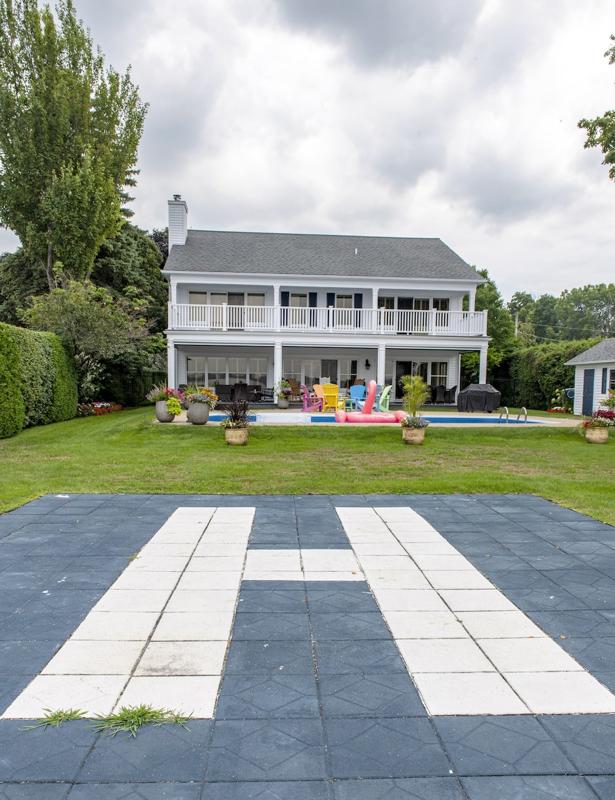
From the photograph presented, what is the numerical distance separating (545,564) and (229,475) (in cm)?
507

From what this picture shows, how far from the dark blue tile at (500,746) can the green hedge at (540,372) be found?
2171 cm

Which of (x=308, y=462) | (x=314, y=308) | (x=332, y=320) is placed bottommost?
(x=308, y=462)

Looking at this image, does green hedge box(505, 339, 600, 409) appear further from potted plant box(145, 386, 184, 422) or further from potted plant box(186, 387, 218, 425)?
potted plant box(145, 386, 184, 422)

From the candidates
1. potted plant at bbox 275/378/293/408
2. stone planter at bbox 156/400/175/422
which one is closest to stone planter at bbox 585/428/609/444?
potted plant at bbox 275/378/293/408

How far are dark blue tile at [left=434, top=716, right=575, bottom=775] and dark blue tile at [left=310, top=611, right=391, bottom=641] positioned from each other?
83 centimetres

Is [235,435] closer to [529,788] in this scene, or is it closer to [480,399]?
[480,399]

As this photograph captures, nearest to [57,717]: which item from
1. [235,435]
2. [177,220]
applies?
[235,435]

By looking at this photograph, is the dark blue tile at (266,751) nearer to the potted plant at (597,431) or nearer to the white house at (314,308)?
the potted plant at (597,431)

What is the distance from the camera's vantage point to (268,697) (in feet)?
7.91

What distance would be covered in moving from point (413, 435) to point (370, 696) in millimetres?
9563

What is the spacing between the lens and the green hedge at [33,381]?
12727mm

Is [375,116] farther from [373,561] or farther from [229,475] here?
[373,561]

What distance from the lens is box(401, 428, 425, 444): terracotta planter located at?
1173 cm

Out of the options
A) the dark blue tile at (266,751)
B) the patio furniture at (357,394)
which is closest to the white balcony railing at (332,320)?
the patio furniture at (357,394)
